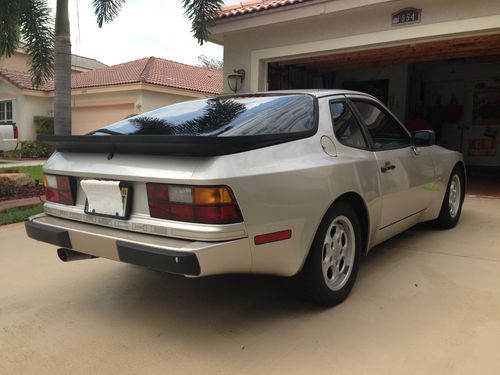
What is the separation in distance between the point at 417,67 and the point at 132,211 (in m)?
12.0

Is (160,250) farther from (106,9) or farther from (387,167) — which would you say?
(106,9)

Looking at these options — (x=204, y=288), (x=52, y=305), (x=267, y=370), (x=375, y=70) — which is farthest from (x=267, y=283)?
(x=375, y=70)

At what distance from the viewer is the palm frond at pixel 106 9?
354 inches

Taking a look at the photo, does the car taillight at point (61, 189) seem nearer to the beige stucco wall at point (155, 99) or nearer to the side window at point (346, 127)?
the side window at point (346, 127)

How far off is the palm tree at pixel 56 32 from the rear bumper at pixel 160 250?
5.74 m

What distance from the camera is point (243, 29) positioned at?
375 inches

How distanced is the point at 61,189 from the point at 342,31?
6.85m

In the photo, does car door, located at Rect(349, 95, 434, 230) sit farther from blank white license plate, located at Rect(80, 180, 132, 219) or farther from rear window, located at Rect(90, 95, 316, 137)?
blank white license plate, located at Rect(80, 180, 132, 219)

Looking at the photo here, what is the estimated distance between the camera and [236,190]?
98.8 inches

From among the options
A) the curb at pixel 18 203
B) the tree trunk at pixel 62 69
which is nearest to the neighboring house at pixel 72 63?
the tree trunk at pixel 62 69

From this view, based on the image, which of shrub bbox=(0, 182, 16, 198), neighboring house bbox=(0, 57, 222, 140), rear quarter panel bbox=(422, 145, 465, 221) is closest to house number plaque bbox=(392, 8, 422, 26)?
rear quarter panel bbox=(422, 145, 465, 221)

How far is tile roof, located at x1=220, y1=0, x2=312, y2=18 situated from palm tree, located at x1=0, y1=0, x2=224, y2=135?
0.43 meters

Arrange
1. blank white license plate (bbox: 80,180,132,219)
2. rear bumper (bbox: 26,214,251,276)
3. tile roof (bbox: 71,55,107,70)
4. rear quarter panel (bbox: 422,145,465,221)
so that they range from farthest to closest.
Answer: tile roof (bbox: 71,55,107,70) < rear quarter panel (bbox: 422,145,465,221) < blank white license plate (bbox: 80,180,132,219) < rear bumper (bbox: 26,214,251,276)

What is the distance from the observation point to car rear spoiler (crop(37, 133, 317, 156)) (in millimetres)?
2494
